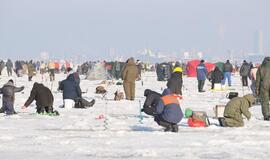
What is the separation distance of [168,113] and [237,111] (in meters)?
1.97

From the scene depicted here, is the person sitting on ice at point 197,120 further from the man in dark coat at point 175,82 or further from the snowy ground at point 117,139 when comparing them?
the man in dark coat at point 175,82

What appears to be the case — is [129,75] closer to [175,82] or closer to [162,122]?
[175,82]

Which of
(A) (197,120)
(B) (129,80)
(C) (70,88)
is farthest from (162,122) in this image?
(B) (129,80)

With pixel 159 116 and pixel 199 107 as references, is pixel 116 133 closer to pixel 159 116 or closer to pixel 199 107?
pixel 159 116

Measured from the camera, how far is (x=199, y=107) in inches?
876

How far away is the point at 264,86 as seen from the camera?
17.5 m

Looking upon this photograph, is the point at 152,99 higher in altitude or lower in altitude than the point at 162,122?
higher

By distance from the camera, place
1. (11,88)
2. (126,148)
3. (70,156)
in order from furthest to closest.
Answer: (11,88), (126,148), (70,156)

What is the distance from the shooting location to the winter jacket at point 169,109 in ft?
47.6

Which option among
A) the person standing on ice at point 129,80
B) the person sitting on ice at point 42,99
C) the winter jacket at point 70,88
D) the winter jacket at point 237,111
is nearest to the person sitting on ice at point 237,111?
the winter jacket at point 237,111

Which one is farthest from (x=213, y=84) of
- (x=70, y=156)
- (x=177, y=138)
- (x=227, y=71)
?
(x=70, y=156)

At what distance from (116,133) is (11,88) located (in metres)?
6.57

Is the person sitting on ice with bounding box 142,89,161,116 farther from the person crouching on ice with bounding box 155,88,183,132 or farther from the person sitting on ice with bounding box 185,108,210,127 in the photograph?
the person sitting on ice with bounding box 185,108,210,127

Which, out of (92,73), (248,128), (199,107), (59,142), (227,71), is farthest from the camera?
(92,73)
